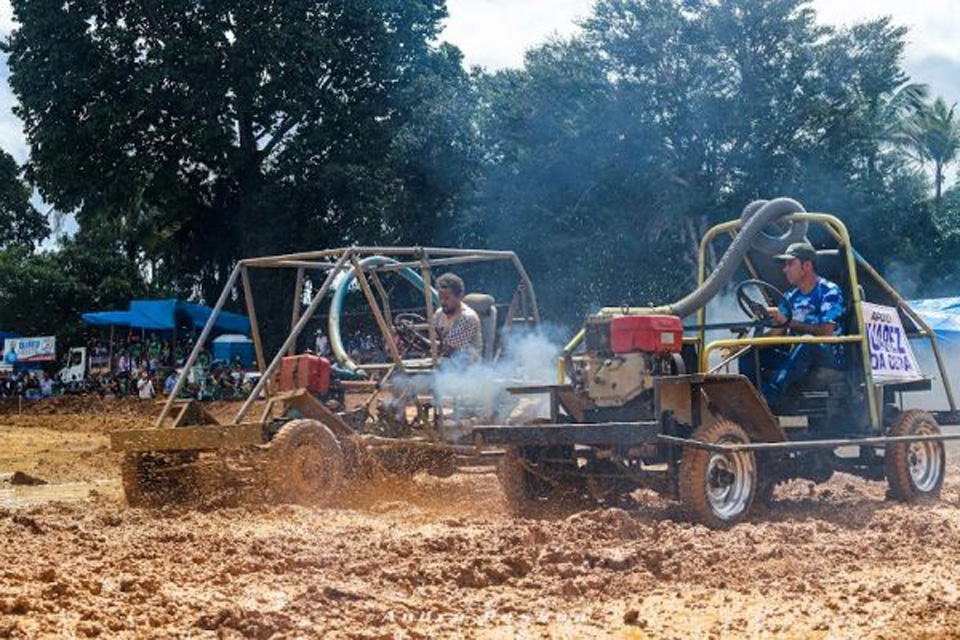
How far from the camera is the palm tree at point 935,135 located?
3959 centimetres

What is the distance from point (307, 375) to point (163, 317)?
2309 centimetres

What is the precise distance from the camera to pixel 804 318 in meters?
8.83

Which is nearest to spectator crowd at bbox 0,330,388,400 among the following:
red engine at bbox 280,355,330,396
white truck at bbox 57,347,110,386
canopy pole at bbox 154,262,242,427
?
white truck at bbox 57,347,110,386

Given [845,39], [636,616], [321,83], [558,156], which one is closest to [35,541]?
[636,616]

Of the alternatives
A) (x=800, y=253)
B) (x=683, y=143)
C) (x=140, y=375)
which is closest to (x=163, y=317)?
(x=140, y=375)

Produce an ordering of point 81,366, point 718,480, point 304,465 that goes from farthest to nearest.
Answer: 1. point 81,366
2. point 304,465
3. point 718,480

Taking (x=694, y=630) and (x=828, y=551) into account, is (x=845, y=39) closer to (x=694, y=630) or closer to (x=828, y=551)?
(x=828, y=551)

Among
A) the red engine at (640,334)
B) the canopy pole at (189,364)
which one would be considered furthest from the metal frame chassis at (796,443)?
the canopy pole at (189,364)

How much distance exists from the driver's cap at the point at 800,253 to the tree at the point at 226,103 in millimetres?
23779

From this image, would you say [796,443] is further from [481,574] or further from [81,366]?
[81,366]

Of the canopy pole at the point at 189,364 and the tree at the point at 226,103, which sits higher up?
the tree at the point at 226,103

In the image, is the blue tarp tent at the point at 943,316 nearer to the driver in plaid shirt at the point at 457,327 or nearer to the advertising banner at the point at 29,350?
the driver in plaid shirt at the point at 457,327

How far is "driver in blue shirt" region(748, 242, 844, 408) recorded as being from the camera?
8688mm

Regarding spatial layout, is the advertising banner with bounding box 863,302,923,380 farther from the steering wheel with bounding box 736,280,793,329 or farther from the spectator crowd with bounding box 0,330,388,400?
the spectator crowd with bounding box 0,330,388,400
